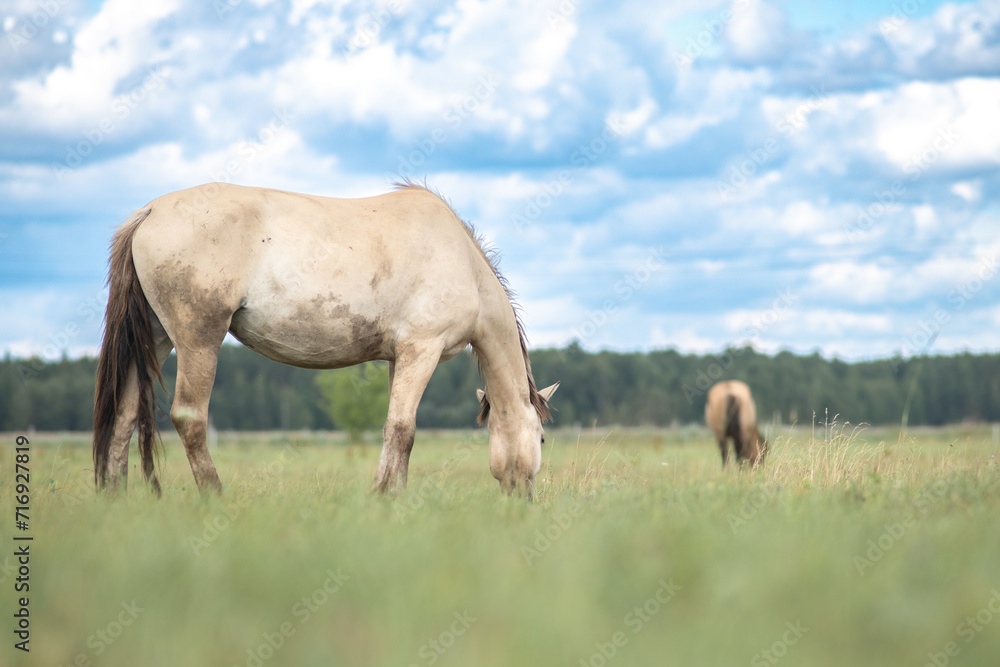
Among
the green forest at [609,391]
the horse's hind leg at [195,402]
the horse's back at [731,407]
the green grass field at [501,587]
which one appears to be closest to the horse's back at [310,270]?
the horse's hind leg at [195,402]

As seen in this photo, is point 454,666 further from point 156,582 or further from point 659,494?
point 659,494

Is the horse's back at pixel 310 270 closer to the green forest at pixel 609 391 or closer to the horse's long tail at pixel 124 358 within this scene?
the horse's long tail at pixel 124 358

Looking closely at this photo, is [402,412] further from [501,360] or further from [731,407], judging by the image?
[731,407]

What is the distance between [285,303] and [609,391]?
249 ft

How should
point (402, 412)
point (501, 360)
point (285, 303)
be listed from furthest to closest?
point (501, 360) → point (402, 412) → point (285, 303)

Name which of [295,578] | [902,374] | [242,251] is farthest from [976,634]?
[902,374]

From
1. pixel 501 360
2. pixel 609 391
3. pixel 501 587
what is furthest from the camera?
pixel 609 391

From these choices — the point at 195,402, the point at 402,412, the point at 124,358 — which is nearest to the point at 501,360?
the point at 402,412

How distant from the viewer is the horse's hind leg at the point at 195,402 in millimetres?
6066

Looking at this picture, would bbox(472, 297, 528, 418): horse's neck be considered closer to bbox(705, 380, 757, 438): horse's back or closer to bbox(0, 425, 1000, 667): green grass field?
bbox(0, 425, 1000, 667): green grass field

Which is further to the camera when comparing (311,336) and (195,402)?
(311,336)

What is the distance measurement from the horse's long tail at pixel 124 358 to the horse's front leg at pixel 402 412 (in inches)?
71.8

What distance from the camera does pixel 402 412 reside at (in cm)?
660

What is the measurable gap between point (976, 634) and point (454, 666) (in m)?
1.78
